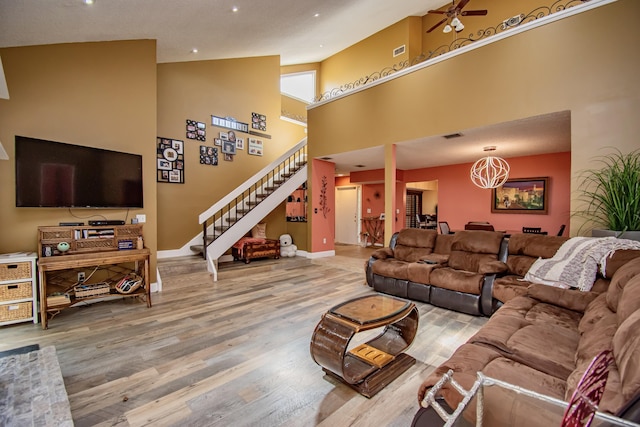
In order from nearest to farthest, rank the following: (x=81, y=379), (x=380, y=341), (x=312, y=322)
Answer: (x=81, y=379) < (x=380, y=341) < (x=312, y=322)

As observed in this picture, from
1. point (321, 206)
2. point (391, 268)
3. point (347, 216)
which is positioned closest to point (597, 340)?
point (391, 268)

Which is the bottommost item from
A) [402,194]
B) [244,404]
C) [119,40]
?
[244,404]

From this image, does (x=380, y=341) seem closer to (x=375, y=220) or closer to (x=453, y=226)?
(x=453, y=226)

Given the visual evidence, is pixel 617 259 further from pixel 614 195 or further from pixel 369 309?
pixel 369 309

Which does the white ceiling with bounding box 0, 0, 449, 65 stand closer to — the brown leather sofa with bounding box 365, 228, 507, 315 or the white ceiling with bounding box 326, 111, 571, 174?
the white ceiling with bounding box 326, 111, 571, 174

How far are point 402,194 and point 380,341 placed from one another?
6926 mm

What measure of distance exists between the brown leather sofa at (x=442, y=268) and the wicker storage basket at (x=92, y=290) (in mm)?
3531

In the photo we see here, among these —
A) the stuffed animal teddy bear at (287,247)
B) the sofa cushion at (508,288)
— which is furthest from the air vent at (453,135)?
the stuffed animal teddy bear at (287,247)

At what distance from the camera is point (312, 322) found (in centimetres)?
316

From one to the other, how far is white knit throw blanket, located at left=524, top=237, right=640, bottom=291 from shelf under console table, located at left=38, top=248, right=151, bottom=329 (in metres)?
4.53

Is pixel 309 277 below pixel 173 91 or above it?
below

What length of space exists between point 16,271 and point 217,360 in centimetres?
246

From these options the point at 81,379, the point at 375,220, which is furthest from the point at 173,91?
the point at 375,220

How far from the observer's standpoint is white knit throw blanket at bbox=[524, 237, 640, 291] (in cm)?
257
